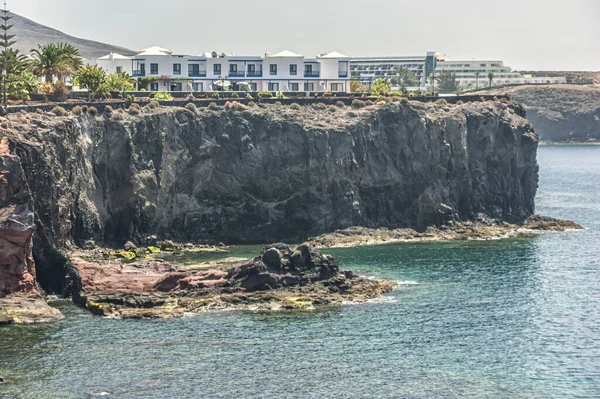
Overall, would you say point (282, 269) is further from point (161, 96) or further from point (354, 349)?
point (161, 96)

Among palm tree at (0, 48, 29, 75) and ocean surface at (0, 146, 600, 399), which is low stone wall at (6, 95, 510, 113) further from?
ocean surface at (0, 146, 600, 399)

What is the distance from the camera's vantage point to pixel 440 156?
527ft

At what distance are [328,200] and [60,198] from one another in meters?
42.5

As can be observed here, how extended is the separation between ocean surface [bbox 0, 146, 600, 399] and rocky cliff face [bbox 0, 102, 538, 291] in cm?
3054

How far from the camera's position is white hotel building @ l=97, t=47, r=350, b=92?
190 meters

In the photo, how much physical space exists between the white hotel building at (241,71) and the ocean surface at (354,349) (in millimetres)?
79199

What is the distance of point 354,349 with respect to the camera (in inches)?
3659

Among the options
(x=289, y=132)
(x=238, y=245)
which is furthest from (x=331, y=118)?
(x=238, y=245)

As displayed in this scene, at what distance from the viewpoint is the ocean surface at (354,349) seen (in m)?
82.5

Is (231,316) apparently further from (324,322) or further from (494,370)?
(494,370)

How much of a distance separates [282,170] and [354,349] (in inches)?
2464

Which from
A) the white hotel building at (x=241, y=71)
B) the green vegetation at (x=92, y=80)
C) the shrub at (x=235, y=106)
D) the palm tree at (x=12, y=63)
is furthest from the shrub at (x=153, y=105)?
the white hotel building at (x=241, y=71)

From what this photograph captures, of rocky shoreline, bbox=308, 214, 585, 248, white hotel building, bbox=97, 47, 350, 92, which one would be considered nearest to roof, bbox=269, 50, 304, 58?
white hotel building, bbox=97, 47, 350, 92

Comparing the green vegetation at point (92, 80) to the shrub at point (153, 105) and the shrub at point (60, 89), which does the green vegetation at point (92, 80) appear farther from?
the shrub at point (60, 89)
